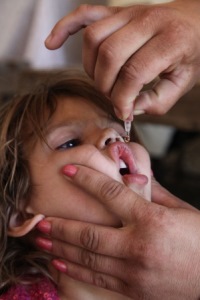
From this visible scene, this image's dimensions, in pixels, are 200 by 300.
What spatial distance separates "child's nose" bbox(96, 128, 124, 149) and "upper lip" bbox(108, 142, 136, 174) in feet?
0.07

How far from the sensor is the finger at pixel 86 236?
88 centimetres

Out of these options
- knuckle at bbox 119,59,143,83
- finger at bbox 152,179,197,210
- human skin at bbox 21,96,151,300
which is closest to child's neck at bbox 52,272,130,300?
human skin at bbox 21,96,151,300

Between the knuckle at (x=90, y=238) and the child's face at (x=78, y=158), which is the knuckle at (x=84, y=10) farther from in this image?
the knuckle at (x=90, y=238)

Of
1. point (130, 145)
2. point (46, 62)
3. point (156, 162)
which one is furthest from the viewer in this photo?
point (156, 162)

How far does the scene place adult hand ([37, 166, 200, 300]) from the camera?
0.86 meters

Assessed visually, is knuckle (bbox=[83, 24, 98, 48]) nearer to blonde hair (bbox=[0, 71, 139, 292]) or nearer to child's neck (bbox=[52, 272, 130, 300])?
blonde hair (bbox=[0, 71, 139, 292])

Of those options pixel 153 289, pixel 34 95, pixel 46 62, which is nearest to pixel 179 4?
pixel 34 95

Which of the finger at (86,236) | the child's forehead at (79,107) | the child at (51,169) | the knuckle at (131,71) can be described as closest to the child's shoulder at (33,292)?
the child at (51,169)

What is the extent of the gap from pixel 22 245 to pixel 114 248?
331 millimetres

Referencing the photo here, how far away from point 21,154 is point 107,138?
0.20 m

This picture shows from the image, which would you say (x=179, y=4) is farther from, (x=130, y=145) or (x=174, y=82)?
(x=130, y=145)

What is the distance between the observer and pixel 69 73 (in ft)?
4.14

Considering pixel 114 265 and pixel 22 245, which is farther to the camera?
pixel 22 245

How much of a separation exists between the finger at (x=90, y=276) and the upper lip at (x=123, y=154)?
8.3 inches
